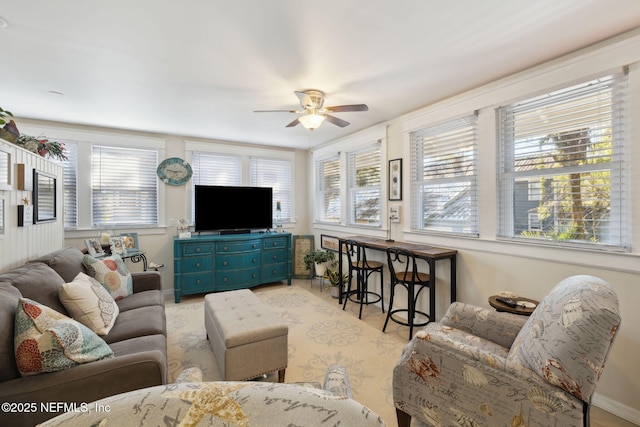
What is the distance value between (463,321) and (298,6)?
236 cm

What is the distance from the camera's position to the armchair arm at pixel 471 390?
4.01ft

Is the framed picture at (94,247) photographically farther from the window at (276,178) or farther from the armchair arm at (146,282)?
the window at (276,178)

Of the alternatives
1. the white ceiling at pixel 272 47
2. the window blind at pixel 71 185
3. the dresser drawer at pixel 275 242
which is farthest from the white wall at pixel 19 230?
the dresser drawer at pixel 275 242

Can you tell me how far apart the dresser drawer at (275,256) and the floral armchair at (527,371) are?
11.0 ft

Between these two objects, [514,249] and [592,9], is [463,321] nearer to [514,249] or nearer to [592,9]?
[514,249]

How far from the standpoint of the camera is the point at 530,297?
2.34 metres

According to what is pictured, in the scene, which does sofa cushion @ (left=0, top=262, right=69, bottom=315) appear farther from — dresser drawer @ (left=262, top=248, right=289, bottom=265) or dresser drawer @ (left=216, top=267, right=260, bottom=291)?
dresser drawer @ (left=262, top=248, right=289, bottom=265)

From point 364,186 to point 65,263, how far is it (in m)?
3.54

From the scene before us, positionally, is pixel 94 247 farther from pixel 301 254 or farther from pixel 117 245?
pixel 301 254

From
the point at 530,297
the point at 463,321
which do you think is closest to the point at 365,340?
the point at 463,321

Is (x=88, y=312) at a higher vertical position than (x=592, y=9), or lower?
lower

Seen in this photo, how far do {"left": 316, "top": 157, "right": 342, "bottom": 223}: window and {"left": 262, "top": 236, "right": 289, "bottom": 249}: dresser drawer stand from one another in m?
0.87

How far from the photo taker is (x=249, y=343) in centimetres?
203

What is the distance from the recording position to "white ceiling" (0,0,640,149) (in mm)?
1680
